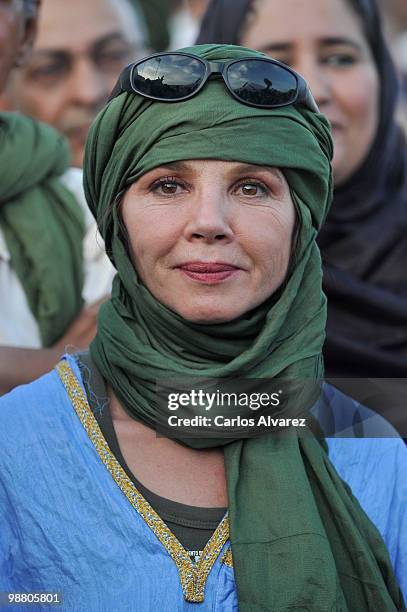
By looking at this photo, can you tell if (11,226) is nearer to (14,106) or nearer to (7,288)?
(7,288)

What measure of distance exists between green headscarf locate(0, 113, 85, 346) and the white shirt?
2cm

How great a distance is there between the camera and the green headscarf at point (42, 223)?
375 cm

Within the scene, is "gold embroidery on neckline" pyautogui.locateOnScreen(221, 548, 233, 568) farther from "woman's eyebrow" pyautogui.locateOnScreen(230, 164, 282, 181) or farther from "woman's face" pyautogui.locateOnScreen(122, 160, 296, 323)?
"woman's eyebrow" pyautogui.locateOnScreen(230, 164, 282, 181)

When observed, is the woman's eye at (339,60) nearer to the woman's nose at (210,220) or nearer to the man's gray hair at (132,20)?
the man's gray hair at (132,20)

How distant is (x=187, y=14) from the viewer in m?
5.84

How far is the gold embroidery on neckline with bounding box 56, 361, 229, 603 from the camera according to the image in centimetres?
223

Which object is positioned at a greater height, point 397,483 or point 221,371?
point 221,371

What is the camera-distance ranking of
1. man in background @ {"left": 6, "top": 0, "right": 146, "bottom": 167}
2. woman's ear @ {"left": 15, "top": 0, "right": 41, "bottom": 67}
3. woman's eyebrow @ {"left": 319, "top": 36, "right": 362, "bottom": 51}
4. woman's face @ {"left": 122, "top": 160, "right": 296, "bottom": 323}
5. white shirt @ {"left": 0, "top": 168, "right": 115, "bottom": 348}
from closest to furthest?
1. woman's face @ {"left": 122, "top": 160, "right": 296, "bottom": 323}
2. white shirt @ {"left": 0, "top": 168, "right": 115, "bottom": 348}
3. woman's ear @ {"left": 15, "top": 0, "right": 41, "bottom": 67}
4. woman's eyebrow @ {"left": 319, "top": 36, "right": 362, "bottom": 51}
5. man in background @ {"left": 6, "top": 0, "right": 146, "bottom": 167}

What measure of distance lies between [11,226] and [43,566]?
5.84 feet

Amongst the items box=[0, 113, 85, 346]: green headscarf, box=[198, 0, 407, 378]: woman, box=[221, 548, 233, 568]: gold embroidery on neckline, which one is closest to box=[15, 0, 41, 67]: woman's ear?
box=[0, 113, 85, 346]: green headscarf

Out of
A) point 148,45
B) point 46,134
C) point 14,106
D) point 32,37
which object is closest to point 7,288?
point 46,134

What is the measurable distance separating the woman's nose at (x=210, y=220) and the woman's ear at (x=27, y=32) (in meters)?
2.03

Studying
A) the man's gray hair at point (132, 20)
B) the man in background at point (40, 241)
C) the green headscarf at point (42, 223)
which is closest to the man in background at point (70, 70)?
the man's gray hair at point (132, 20)

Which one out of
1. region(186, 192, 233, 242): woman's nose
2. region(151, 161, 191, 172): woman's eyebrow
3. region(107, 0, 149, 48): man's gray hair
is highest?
region(107, 0, 149, 48): man's gray hair
